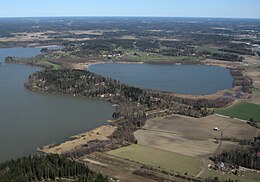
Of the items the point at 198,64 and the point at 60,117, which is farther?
the point at 198,64

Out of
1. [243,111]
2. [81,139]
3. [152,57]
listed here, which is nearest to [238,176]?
[81,139]

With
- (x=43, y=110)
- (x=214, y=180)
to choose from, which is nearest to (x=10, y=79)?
(x=43, y=110)

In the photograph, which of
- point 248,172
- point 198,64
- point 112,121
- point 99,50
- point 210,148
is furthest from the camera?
point 99,50

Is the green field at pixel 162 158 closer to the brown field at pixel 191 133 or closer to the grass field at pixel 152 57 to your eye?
the brown field at pixel 191 133

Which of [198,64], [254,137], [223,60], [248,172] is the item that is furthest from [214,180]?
[223,60]

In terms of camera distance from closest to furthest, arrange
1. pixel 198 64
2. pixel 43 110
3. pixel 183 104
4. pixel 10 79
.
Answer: pixel 43 110, pixel 183 104, pixel 10 79, pixel 198 64

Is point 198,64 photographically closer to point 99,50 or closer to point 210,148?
point 99,50

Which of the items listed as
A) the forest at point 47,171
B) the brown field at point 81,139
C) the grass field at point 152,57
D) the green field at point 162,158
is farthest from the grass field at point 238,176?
the grass field at point 152,57
